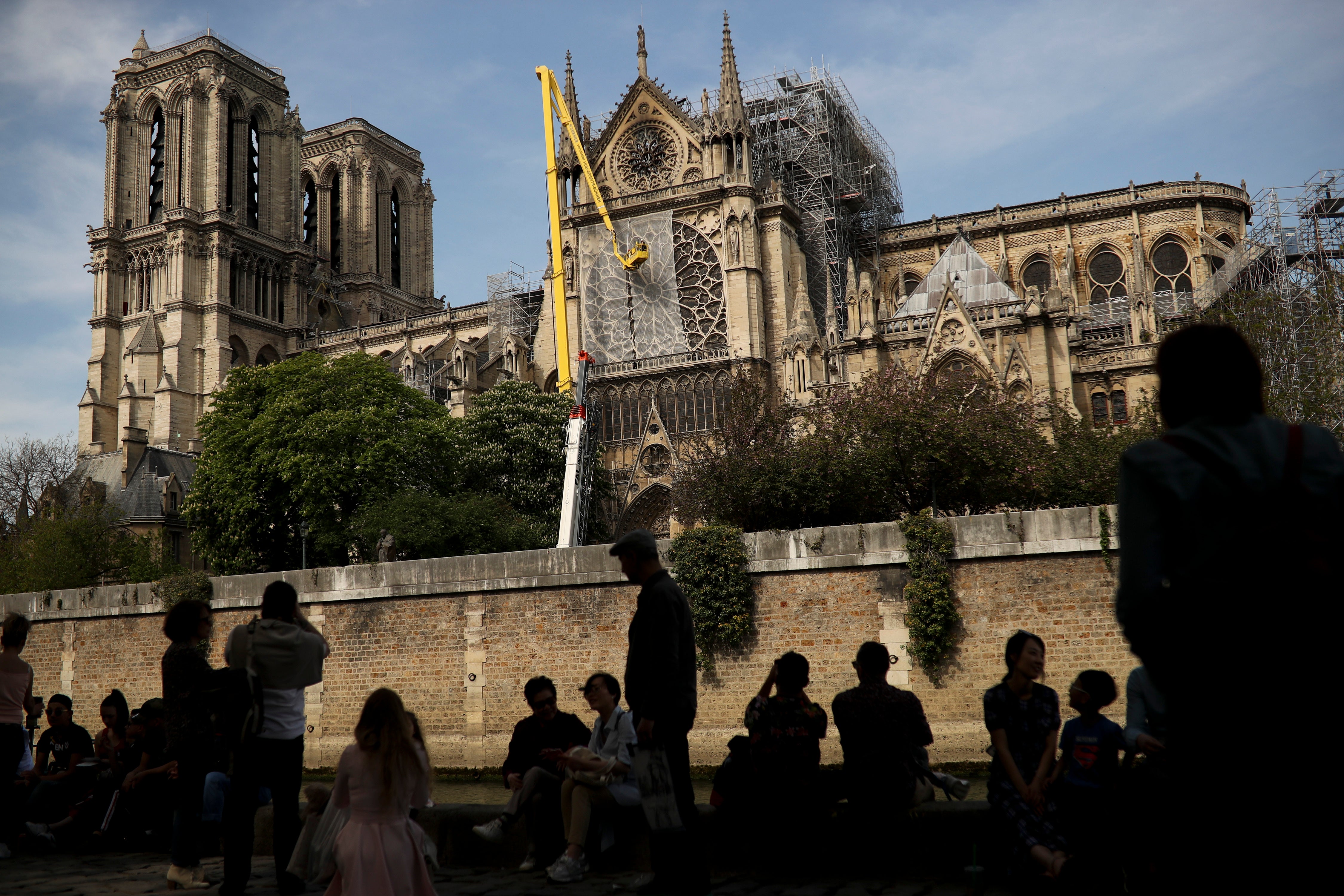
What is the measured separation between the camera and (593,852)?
22.6ft

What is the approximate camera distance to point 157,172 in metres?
57.4

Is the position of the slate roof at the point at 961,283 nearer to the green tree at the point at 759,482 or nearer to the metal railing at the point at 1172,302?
the metal railing at the point at 1172,302

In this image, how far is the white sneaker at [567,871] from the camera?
655 centimetres

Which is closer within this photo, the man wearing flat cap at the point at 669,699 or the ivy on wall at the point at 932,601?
the man wearing flat cap at the point at 669,699

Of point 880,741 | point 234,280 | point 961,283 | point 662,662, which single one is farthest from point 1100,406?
point 234,280

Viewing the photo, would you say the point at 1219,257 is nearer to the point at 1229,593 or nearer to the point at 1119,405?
the point at 1119,405

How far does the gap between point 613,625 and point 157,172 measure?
5089 cm

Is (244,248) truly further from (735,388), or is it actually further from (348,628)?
(348,628)

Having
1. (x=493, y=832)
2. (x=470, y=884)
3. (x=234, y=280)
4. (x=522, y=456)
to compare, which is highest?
(x=234, y=280)

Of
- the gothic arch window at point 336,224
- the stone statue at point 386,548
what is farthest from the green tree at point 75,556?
the gothic arch window at point 336,224

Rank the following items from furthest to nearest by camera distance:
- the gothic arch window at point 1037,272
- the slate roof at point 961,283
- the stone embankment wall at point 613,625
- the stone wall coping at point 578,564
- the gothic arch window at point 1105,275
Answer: the gothic arch window at point 1037,272
the gothic arch window at point 1105,275
the slate roof at point 961,283
the stone wall coping at point 578,564
the stone embankment wall at point 613,625

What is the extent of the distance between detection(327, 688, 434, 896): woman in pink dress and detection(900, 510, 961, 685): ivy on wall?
10.5 metres

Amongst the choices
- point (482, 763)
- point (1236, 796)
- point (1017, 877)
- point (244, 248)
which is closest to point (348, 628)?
point (482, 763)

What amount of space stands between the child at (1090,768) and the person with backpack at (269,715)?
14.0ft
